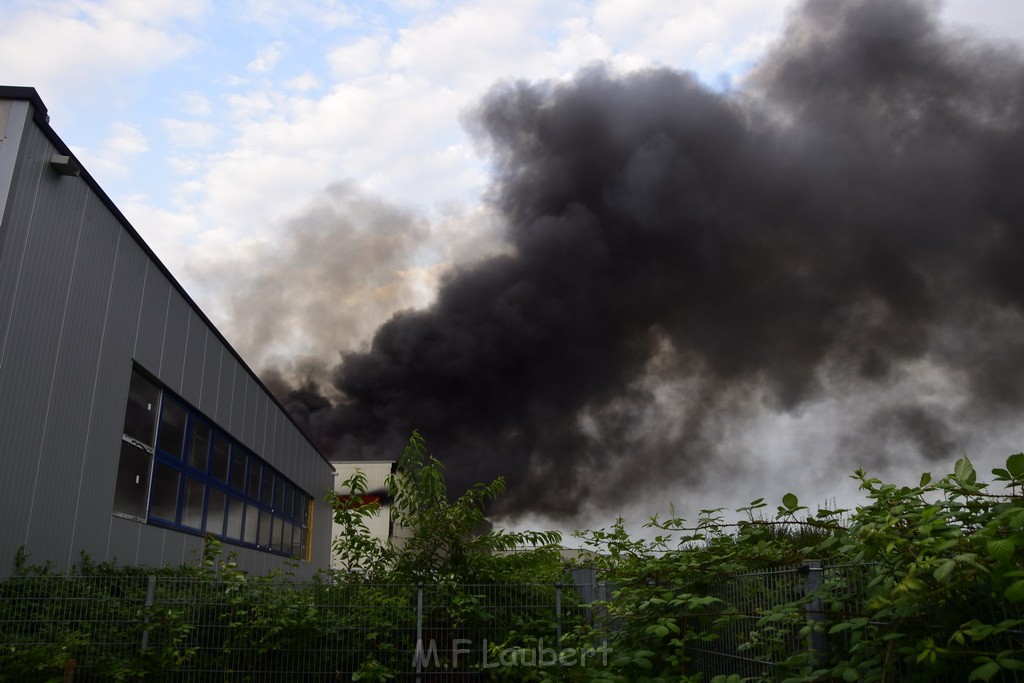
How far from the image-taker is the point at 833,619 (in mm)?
3078

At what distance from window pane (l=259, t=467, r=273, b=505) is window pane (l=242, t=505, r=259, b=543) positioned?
1.74 feet

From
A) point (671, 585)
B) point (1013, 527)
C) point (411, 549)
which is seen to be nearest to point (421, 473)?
point (411, 549)

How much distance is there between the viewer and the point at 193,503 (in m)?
11.0

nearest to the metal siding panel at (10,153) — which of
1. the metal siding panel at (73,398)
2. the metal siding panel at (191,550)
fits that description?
the metal siding panel at (73,398)

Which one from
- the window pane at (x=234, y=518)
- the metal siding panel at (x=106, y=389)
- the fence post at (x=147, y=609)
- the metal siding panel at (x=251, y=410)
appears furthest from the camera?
the metal siding panel at (x=251, y=410)

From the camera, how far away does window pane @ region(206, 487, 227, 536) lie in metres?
11.6

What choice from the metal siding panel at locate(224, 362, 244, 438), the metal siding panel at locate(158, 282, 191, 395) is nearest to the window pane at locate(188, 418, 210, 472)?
the metal siding panel at locate(158, 282, 191, 395)

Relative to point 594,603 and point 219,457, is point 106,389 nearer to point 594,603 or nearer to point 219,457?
point 219,457

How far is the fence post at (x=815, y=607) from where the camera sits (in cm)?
309

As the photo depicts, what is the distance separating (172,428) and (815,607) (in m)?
9.13

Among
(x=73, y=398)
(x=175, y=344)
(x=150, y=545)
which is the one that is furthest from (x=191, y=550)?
(x=73, y=398)

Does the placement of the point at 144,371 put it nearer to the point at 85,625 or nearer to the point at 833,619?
the point at 85,625

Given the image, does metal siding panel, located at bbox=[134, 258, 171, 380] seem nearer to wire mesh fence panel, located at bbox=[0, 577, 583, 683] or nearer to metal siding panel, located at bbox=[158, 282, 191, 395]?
metal siding panel, located at bbox=[158, 282, 191, 395]

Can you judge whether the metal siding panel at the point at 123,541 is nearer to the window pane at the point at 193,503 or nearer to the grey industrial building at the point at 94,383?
the grey industrial building at the point at 94,383
